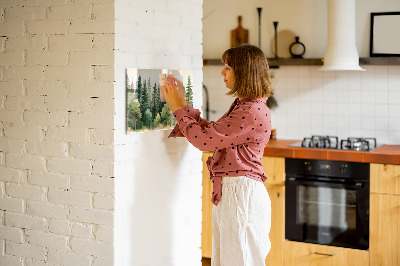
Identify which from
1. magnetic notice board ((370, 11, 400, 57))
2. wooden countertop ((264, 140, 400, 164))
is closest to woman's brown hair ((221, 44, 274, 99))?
wooden countertop ((264, 140, 400, 164))

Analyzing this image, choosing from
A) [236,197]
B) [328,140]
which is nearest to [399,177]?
[328,140]

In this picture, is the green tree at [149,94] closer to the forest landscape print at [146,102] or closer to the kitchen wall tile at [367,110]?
the forest landscape print at [146,102]

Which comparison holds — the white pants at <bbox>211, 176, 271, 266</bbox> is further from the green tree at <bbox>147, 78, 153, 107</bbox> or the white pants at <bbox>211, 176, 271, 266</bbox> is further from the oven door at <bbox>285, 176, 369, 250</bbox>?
the oven door at <bbox>285, 176, 369, 250</bbox>

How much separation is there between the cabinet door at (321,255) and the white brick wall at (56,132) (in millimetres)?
2012

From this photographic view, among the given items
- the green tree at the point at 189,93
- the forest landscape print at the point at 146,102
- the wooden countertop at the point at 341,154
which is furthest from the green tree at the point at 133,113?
the wooden countertop at the point at 341,154

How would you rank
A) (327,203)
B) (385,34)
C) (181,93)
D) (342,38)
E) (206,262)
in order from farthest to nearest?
(206,262) → (385,34) → (342,38) → (327,203) → (181,93)

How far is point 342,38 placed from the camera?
174 inches

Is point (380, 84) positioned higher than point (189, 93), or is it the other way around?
point (380, 84)

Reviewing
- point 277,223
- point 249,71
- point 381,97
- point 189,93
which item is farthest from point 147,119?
point 381,97

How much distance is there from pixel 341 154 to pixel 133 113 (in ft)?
6.13

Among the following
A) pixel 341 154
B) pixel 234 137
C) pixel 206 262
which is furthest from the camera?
pixel 206 262

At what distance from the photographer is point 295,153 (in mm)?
4227

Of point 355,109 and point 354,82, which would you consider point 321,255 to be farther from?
point 354,82

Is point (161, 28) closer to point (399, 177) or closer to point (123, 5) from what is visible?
point (123, 5)
